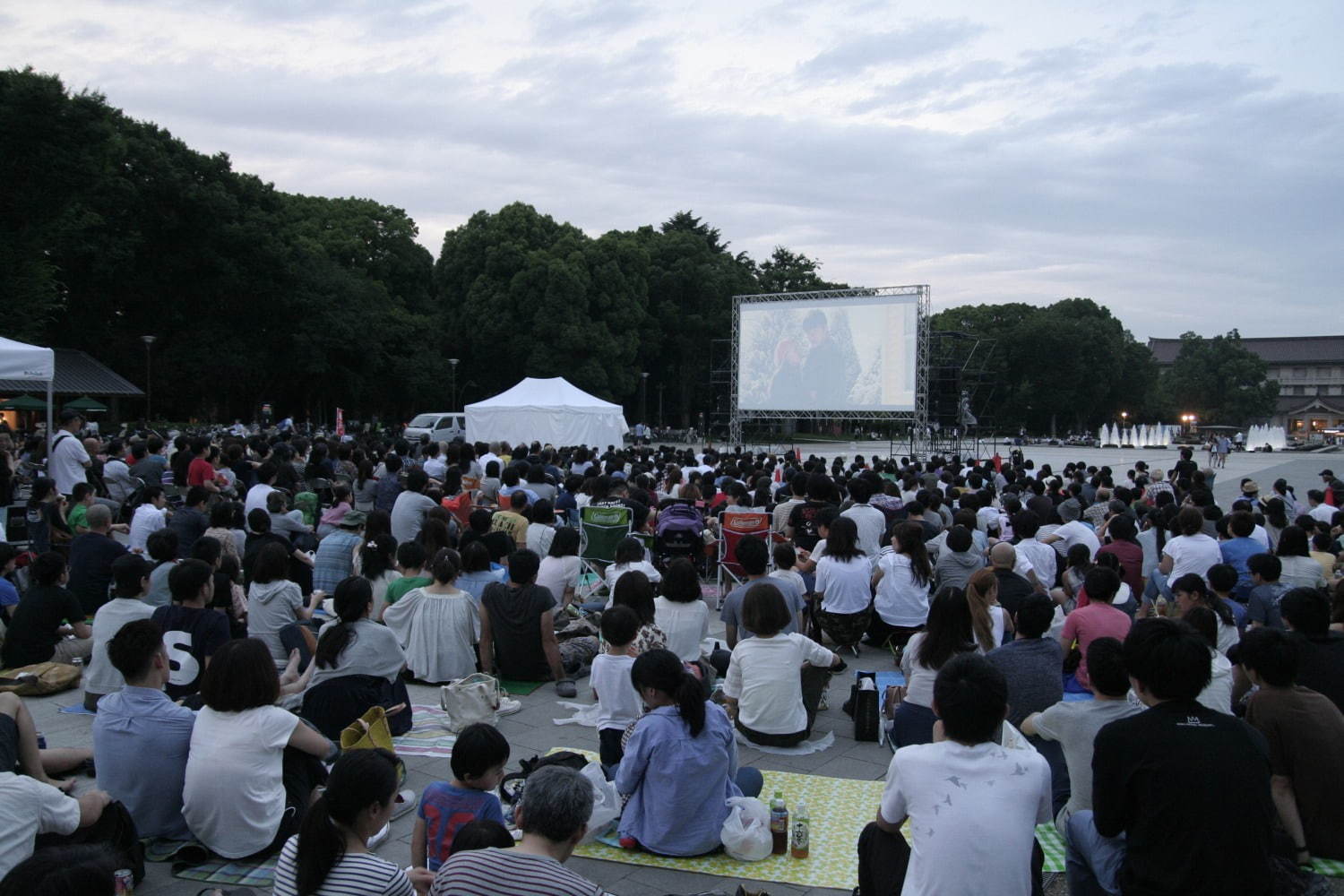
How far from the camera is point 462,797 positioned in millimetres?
2930

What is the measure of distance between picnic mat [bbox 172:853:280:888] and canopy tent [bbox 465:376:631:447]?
1585cm

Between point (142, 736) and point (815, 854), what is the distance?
2.82 meters

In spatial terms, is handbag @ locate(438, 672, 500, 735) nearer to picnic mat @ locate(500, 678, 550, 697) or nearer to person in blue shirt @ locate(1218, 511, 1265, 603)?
picnic mat @ locate(500, 678, 550, 697)

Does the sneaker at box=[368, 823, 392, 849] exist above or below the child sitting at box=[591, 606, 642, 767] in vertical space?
below

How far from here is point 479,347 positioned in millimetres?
38469

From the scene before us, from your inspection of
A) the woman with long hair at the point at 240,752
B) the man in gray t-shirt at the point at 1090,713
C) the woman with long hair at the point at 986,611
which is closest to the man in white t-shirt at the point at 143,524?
the woman with long hair at the point at 240,752

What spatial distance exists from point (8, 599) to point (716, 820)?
525cm

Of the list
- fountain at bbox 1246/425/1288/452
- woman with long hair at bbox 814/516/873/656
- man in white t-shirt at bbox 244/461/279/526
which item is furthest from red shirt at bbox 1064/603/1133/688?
fountain at bbox 1246/425/1288/452

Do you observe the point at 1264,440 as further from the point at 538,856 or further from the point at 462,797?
the point at 538,856

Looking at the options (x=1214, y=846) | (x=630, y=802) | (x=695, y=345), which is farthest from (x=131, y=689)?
(x=695, y=345)

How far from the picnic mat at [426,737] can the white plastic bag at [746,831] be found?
1.73 m

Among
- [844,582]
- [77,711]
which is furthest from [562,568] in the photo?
[77,711]

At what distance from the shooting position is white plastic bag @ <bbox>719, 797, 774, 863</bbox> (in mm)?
3701

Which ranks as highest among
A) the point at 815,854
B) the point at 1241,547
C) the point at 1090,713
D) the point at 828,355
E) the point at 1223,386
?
the point at 1223,386
